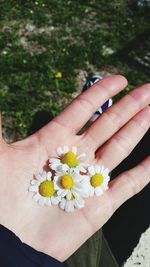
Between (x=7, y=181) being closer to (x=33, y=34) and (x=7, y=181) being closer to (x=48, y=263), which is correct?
(x=48, y=263)

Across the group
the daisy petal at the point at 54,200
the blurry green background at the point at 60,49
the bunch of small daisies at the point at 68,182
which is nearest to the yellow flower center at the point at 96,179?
the bunch of small daisies at the point at 68,182

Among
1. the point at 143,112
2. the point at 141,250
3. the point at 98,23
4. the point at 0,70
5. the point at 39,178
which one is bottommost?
the point at 0,70

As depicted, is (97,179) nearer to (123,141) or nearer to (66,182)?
(66,182)

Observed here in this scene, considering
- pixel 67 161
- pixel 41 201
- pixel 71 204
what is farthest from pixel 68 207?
pixel 67 161

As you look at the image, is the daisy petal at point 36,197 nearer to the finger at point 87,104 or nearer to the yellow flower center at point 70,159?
the yellow flower center at point 70,159

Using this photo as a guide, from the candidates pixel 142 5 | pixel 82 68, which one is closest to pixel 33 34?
pixel 82 68

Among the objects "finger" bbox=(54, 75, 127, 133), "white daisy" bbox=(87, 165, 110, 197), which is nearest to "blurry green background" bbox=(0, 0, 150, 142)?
"finger" bbox=(54, 75, 127, 133)
